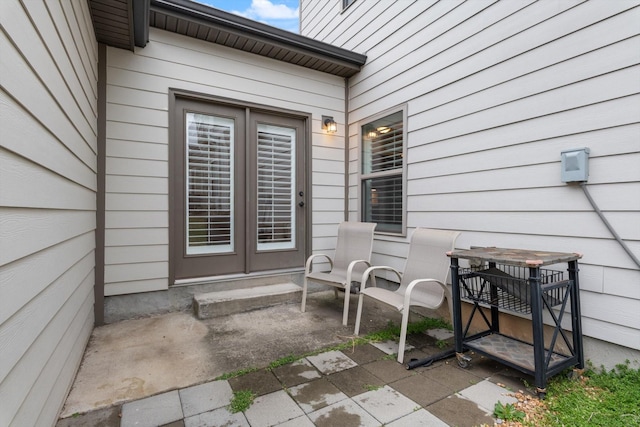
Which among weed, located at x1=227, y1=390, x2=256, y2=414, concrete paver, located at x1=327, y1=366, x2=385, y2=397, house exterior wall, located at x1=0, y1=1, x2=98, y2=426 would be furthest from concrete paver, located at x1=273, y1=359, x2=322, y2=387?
house exterior wall, located at x1=0, y1=1, x2=98, y2=426

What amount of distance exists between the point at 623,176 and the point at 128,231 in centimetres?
398

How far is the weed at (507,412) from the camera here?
1.66 m

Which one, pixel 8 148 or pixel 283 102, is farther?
pixel 283 102

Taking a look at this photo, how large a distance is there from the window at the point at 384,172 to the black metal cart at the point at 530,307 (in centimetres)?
135

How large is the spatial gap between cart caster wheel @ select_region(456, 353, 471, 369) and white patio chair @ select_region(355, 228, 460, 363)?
40cm

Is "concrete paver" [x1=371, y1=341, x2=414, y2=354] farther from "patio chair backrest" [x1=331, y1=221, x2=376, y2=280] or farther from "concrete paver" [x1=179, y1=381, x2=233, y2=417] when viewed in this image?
"concrete paver" [x1=179, y1=381, x2=233, y2=417]

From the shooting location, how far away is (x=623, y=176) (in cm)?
192

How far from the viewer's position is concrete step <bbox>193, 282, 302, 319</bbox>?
318cm

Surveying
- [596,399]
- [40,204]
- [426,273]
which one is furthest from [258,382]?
[596,399]

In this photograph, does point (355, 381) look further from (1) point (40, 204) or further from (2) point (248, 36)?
(2) point (248, 36)

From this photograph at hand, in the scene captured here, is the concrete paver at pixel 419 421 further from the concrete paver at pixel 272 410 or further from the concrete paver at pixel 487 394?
the concrete paver at pixel 272 410

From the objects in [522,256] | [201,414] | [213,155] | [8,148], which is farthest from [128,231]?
[522,256]

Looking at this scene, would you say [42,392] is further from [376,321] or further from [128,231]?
[376,321]

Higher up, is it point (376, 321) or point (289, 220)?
point (289, 220)
